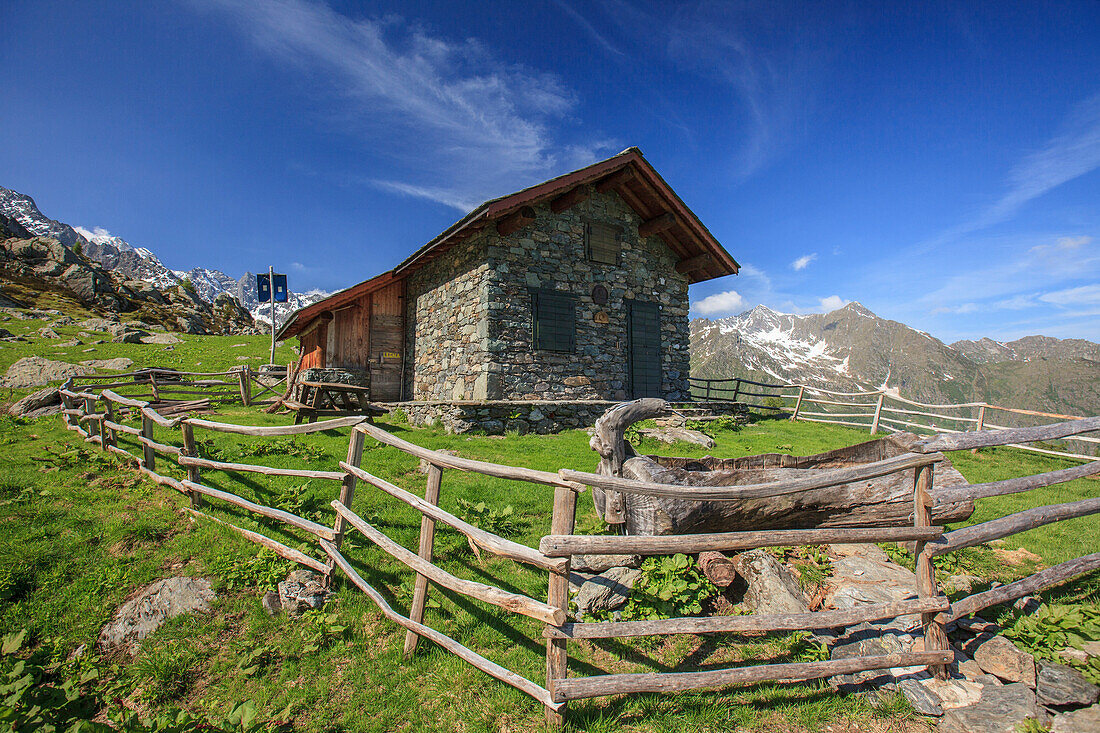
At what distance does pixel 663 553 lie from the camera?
313 cm

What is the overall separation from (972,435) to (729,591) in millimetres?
2535

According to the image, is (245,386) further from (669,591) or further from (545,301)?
(669,591)

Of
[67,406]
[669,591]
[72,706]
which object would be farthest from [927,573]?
[67,406]

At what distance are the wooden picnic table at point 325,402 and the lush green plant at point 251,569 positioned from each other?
19.3 feet

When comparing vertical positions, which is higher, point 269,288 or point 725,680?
point 269,288

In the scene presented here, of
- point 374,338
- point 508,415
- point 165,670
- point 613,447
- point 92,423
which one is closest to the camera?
point 165,670

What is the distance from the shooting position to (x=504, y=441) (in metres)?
10.0

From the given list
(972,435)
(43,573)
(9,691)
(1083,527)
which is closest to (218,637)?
(9,691)

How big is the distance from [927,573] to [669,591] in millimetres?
2004

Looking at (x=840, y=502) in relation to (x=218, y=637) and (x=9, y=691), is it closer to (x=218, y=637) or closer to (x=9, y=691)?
(x=218, y=637)

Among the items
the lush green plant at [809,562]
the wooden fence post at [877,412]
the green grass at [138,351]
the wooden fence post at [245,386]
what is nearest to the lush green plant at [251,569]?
the lush green plant at [809,562]

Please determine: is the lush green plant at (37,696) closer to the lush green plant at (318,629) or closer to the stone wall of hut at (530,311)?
the lush green plant at (318,629)

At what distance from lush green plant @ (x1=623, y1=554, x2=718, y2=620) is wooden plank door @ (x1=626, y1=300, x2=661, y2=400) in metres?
9.59

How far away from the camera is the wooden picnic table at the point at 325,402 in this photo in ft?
34.4
